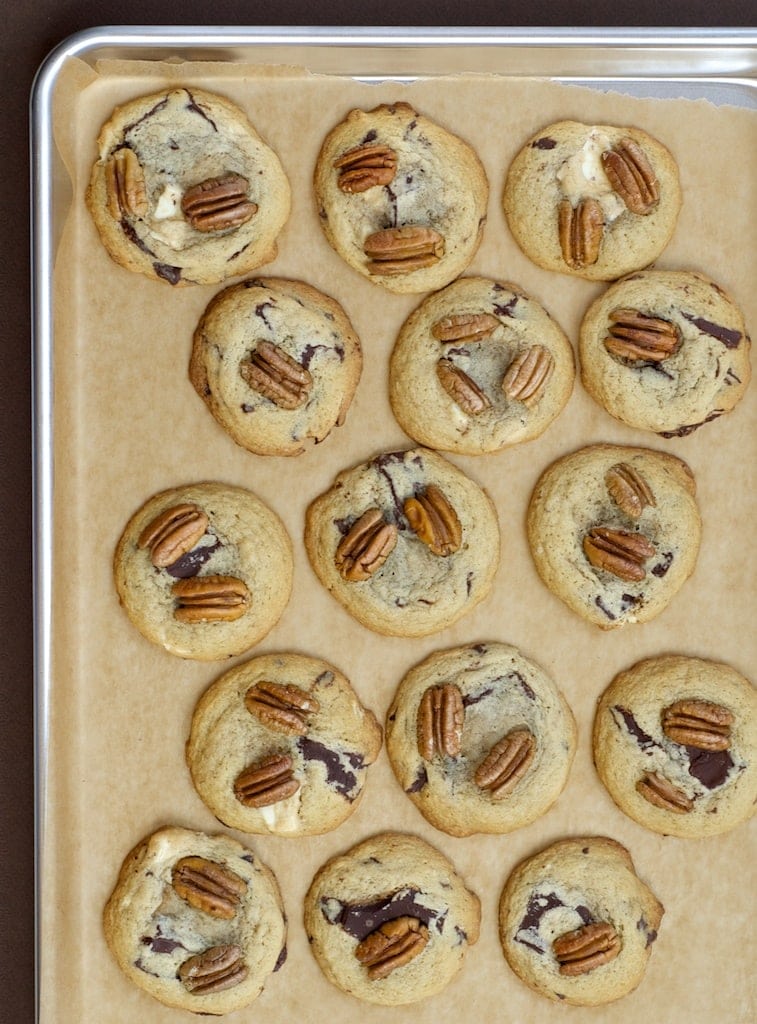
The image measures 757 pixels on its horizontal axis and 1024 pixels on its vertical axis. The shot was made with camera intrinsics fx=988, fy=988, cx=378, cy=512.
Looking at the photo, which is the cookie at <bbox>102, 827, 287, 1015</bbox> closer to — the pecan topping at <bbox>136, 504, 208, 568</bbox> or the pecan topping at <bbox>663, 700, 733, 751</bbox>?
the pecan topping at <bbox>136, 504, 208, 568</bbox>

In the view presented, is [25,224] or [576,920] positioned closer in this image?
[576,920]

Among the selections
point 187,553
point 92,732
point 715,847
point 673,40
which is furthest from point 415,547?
point 673,40

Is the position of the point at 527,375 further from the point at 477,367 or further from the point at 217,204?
the point at 217,204

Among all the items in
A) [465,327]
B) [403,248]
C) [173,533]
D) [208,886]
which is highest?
[403,248]

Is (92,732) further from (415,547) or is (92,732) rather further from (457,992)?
(457,992)

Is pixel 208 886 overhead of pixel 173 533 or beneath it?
beneath

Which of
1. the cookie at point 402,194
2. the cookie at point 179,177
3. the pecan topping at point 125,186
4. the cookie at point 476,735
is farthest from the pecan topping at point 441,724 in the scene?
the pecan topping at point 125,186

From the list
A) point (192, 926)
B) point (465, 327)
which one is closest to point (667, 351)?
point (465, 327)
